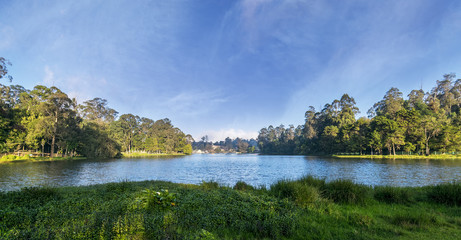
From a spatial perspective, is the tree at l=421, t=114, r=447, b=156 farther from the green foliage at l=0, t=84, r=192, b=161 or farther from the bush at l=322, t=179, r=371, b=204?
the green foliage at l=0, t=84, r=192, b=161

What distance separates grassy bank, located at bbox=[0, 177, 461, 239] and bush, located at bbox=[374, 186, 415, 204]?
7 cm

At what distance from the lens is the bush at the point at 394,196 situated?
7.94m

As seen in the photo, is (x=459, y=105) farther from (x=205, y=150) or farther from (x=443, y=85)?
(x=205, y=150)

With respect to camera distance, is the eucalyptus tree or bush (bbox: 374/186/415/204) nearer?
bush (bbox: 374/186/415/204)

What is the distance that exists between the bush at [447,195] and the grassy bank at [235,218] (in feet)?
0.09

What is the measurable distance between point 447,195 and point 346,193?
11.5ft

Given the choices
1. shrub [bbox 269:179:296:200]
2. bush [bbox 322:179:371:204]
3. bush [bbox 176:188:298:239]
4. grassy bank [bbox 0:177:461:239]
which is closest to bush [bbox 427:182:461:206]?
grassy bank [bbox 0:177:461:239]

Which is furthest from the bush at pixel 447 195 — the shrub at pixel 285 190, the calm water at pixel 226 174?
the shrub at pixel 285 190

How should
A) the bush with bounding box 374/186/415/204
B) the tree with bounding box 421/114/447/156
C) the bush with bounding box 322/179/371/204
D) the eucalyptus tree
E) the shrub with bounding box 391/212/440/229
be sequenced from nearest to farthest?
the shrub with bounding box 391/212/440/229 < the bush with bounding box 322/179/371/204 < the bush with bounding box 374/186/415/204 < the tree with bounding box 421/114/447/156 < the eucalyptus tree

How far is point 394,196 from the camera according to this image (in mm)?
8062

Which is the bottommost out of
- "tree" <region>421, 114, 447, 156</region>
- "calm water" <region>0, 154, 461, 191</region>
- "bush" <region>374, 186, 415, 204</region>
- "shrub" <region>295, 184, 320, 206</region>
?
"calm water" <region>0, 154, 461, 191</region>

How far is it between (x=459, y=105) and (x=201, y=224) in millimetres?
102808

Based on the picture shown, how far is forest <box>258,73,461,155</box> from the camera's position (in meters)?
47.8

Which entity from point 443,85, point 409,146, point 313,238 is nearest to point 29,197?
point 313,238
